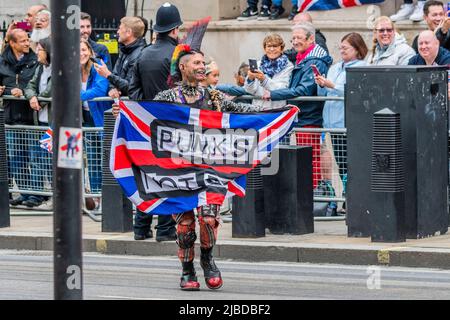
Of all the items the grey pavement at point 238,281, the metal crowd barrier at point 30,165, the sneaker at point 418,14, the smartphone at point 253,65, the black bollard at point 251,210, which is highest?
the sneaker at point 418,14

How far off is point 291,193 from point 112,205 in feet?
6.35

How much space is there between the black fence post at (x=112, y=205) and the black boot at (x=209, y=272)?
3.36m

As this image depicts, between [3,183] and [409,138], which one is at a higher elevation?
[409,138]

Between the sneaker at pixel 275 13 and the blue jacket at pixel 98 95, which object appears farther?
the sneaker at pixel 275 13

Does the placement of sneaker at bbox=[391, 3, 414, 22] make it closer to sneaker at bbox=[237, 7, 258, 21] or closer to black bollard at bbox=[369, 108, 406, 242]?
sneaker at bbox=[237, 7, 258, 21]

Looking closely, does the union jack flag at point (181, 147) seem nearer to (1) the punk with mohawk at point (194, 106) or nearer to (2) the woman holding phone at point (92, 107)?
(1) the punk with mohawk at point (194, 106)

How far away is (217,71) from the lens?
1616 cm

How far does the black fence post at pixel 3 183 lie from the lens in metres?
16.0

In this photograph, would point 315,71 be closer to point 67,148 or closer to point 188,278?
point 188,278

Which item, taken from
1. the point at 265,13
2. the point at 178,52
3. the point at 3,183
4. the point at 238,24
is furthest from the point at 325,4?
the point at 178,52

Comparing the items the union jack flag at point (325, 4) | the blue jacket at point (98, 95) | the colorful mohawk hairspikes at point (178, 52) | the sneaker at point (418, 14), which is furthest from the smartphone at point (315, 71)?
the union jack flag at point (325, 4)

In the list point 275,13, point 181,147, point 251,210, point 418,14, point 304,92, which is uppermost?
point 275,13

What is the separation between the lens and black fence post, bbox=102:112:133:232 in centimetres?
1531
